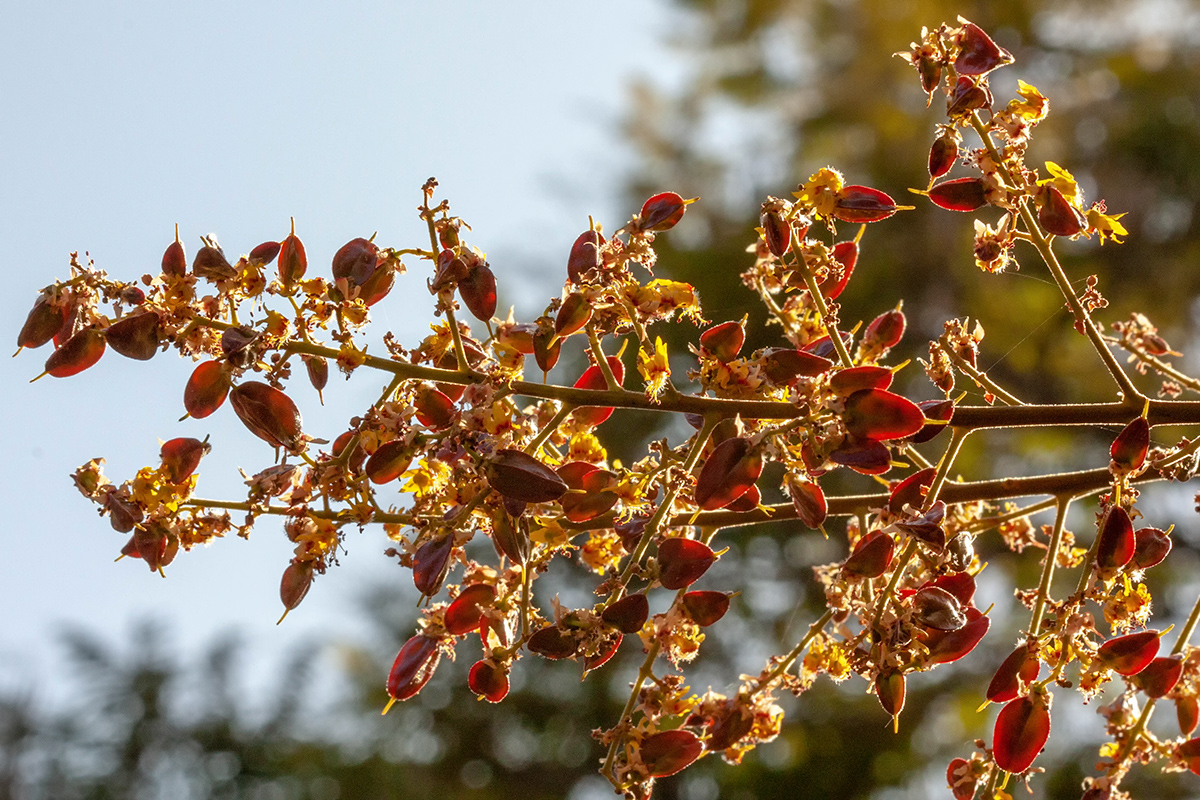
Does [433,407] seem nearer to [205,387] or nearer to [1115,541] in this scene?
[205,387]

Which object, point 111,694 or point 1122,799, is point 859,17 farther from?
point 1122,799

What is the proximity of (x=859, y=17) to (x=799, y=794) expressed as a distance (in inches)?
217

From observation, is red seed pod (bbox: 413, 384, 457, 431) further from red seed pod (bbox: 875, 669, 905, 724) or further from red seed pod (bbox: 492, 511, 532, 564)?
red seed pod (bbox: 875, 669, 905, 724)

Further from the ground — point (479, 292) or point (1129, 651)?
point (479, 292)

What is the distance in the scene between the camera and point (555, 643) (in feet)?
2.71

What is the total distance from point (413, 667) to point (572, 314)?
1.24ft

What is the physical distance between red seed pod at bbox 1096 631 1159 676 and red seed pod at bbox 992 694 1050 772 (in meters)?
0.07

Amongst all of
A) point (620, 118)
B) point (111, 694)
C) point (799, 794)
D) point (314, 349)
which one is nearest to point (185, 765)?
point (111, 694)

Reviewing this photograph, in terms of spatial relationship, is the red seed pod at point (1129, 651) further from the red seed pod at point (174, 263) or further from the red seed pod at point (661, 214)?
the red seed pod at point (174, 263)

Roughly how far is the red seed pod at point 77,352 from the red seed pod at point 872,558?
70 centimetres

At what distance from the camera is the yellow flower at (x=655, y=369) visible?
33.7 inches

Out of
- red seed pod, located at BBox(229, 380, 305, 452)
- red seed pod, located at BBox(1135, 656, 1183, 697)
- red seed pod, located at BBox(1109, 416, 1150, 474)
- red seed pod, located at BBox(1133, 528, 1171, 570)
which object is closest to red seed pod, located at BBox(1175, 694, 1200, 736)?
red seed pod, located at BBox(1135, 656, 1183, 697)

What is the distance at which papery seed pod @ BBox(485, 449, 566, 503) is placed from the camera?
773 mm

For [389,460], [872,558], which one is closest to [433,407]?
[389,460]
